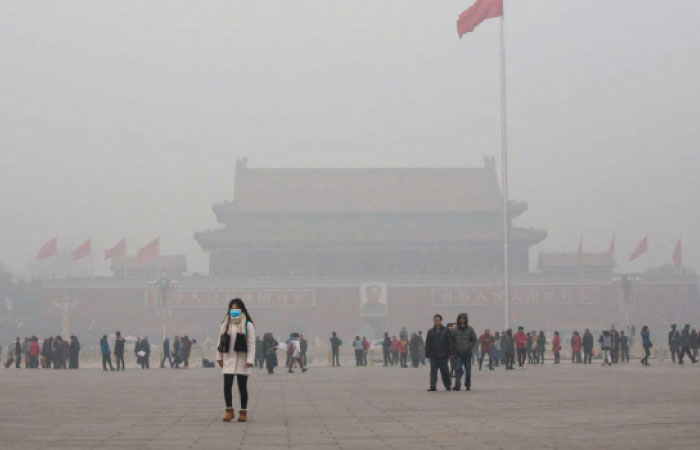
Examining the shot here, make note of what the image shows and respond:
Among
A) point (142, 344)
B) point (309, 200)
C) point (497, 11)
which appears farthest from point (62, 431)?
point (309, 200)

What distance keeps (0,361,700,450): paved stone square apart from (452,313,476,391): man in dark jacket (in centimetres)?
29

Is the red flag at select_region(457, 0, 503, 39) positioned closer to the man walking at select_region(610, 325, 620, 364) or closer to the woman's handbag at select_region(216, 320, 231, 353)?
the man walking at select_region(610, 325, 620, 364)

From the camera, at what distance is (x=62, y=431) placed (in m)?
9.01

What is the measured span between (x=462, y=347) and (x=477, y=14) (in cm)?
1689

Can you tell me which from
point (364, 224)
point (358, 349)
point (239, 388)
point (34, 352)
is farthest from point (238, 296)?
point (239, 388)

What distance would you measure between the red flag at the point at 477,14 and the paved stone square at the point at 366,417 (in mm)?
15485

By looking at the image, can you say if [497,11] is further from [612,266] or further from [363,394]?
[612,266]

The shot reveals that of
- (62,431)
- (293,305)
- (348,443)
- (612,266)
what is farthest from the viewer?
(612,266)

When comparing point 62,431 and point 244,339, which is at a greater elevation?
point 244,339

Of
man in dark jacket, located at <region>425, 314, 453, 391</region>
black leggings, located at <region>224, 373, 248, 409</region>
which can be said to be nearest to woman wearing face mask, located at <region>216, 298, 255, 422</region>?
black leggings, located at <region>224, 373, 248, 409</region>

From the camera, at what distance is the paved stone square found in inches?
317

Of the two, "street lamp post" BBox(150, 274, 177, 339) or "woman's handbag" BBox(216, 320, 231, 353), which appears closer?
"woman's handbag" BBox(216, 320, 231, 353)

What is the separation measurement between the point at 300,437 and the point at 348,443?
1.89ft

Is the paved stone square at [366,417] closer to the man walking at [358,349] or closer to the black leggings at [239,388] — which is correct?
the black leggings at [239,388]
